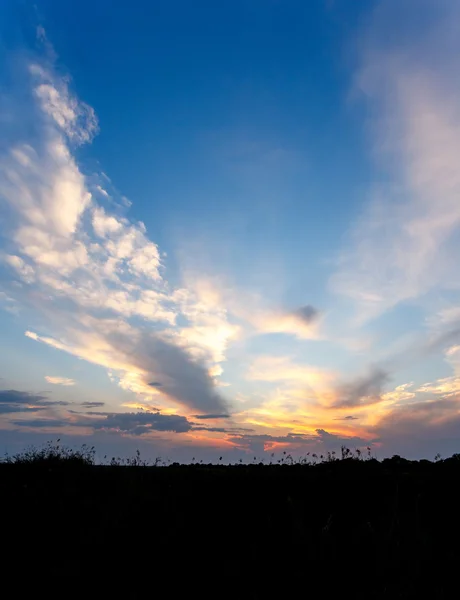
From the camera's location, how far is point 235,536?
721 cm

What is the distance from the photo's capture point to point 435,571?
599 centimetres

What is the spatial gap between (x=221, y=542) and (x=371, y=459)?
9032 millimetres

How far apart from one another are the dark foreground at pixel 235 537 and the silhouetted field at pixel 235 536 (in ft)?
0.07

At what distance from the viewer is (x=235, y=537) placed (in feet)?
23.4

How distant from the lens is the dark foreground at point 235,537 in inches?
224

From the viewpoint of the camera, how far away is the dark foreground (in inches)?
224

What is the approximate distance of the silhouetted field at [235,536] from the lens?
18.7 ft

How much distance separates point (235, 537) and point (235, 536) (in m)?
0.07

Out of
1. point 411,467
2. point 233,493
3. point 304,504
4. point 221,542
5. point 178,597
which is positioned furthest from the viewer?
point 411,467

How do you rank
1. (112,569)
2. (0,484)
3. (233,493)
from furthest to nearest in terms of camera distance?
(0,484), (233,493), (112,569)

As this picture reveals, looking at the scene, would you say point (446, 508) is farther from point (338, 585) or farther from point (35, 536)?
point (35, 536)

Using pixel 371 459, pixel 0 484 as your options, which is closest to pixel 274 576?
pixel 0 484

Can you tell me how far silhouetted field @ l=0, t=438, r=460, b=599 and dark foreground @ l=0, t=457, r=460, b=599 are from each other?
2 centimetres

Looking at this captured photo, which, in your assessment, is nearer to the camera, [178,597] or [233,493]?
[178,597]
